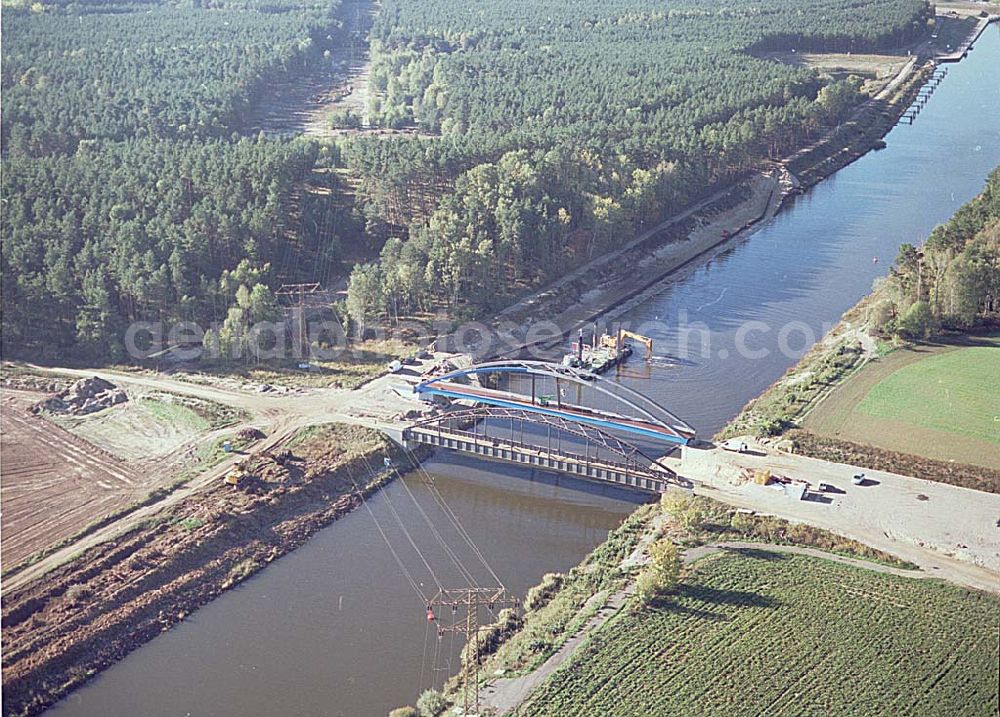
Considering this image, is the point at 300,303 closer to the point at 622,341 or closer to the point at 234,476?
the point at 622,341

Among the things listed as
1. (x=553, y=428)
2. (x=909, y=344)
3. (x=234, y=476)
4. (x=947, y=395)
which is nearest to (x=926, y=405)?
(x=947, y=395)

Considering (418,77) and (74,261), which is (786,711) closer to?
(74,261)

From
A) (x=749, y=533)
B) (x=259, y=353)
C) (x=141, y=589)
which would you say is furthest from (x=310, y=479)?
(x=749, y=533)

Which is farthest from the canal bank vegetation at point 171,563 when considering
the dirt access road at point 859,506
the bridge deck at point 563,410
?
the bridge deck at point 563,410

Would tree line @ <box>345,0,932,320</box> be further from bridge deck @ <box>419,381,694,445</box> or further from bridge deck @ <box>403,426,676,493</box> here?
bridge deck @ <box>403,426,676,493</box>

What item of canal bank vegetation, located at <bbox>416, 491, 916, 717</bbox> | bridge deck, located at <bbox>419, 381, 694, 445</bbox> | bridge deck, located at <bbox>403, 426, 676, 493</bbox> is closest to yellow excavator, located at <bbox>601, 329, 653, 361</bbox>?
bridge deck, located at <bbox>419, 381, 694, 445</bbox>

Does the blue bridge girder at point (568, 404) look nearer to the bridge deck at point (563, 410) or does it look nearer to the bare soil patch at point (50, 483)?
the bridge deck at point (563, 410)

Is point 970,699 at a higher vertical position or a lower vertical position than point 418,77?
lower
